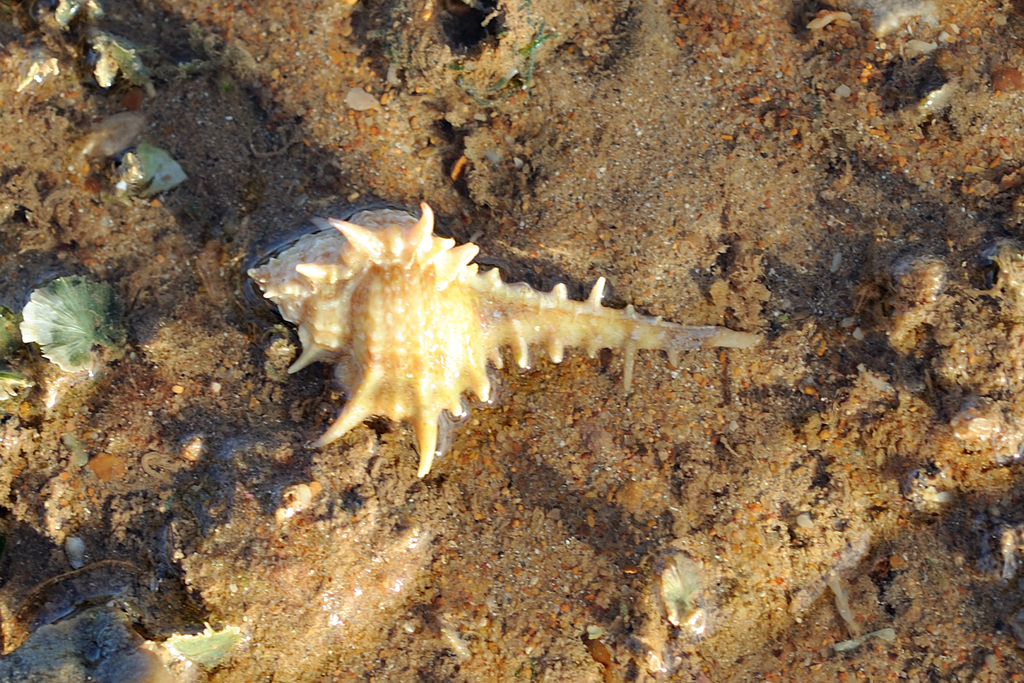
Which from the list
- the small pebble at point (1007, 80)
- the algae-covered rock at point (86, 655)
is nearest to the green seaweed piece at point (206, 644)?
the algae-covered rock at point (86, 655)

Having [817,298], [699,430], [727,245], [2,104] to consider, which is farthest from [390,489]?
[2,104]

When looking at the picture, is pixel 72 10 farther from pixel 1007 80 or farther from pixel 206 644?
pixel 1007 80

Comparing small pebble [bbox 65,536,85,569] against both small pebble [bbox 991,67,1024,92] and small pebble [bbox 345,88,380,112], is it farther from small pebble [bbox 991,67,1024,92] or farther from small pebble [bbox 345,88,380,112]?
small pebble [bbox 991,67,1024,92]

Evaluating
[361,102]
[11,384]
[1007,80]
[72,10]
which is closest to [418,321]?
[361,102]

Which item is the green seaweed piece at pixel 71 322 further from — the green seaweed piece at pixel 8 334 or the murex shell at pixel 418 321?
the murex shell at pixel 418 321

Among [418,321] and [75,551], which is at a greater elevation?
[418,321]

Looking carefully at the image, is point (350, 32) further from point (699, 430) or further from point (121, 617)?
point (121, 617)
